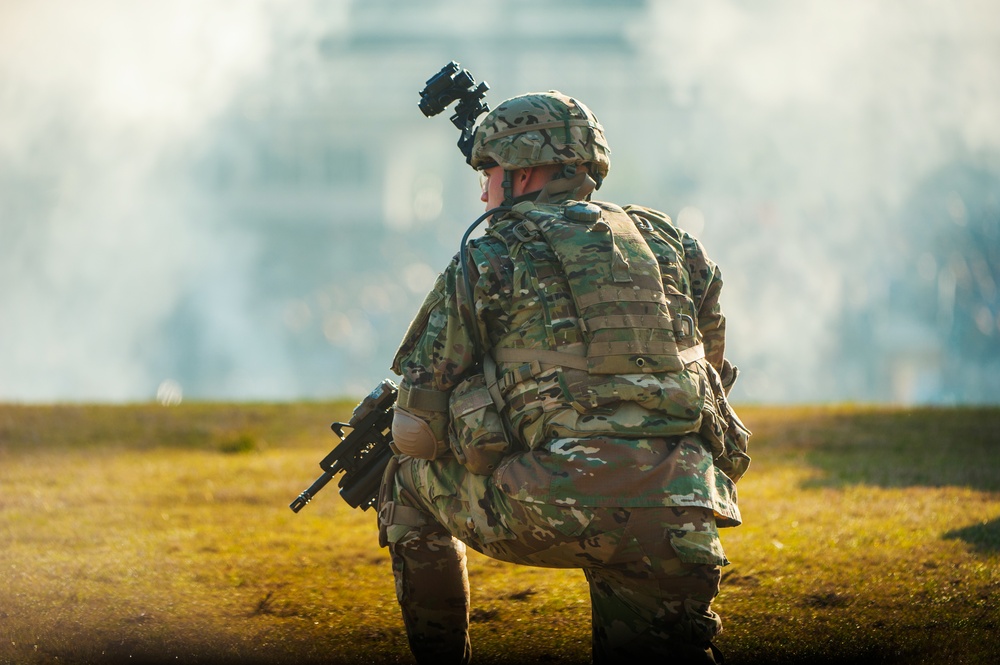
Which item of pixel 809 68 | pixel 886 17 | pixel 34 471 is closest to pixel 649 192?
pixel 809 68

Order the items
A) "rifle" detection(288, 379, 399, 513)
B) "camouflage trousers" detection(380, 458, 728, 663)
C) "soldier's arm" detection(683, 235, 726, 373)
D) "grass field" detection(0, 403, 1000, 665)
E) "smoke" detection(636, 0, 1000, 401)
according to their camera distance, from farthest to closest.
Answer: "smoke" detection(636, 0, 1000, 401)
"grass field" detection(0, 403, 1000, 665)
"rifle" detection(288, 379, 399, 513)
"soldier's arm" detection(683, 235, 726, 373)
"camouflage trousers" detection(380, 458, 728, 663)

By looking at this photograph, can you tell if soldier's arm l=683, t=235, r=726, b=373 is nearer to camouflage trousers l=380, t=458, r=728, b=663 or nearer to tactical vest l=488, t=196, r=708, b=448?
tactical vest l=488, t=196, r=708, b=448

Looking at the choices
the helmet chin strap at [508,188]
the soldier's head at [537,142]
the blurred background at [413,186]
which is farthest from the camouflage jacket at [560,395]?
the blurred background at [413,186]

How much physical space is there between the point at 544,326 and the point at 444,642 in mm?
1365

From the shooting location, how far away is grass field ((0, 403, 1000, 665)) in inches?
199

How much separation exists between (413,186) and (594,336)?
8773 centimetres

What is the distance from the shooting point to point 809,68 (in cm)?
7381

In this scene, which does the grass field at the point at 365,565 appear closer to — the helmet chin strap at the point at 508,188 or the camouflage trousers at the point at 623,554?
the camouflage trousers at the point at 623,554

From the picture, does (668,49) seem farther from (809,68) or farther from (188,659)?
(188,659)

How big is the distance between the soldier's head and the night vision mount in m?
0.48

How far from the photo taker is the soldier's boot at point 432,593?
173 inches

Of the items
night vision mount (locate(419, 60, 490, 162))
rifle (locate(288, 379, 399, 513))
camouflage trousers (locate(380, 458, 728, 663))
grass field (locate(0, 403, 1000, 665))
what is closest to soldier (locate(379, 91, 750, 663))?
camouflage trousers (locate(380, 458, 728, 663))

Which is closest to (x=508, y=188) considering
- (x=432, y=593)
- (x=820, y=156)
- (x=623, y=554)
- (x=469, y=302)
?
(x=469, y=302)

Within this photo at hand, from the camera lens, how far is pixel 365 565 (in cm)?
648
